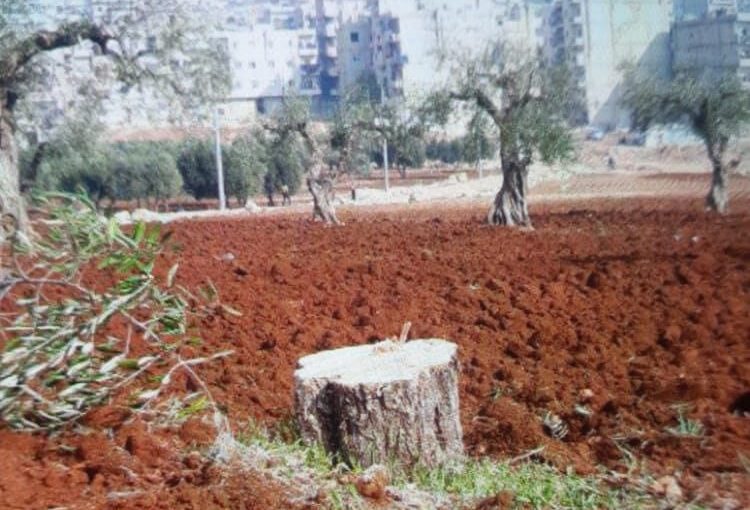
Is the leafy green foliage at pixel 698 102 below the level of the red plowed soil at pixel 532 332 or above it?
above

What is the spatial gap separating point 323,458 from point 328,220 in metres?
9.67

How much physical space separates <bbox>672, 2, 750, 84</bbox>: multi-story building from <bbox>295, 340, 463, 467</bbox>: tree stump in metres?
7.95

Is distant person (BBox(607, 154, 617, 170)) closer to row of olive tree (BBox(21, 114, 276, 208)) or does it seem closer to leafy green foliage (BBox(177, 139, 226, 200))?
row of olive tree (BBox(21, 114, 276, 208))

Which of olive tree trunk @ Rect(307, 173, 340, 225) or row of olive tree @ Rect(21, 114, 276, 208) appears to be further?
row of olive tree @ Rect(21, 114, 276, 208)

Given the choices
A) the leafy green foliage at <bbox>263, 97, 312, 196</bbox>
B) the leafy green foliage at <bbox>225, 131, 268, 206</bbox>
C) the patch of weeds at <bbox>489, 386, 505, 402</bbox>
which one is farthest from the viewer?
the leafy green foliage at <bbox>225, 131, 268, 206</bbox>

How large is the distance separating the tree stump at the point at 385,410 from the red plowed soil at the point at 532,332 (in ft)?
1.05

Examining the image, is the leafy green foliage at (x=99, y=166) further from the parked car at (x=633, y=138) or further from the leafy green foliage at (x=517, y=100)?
the parked car at (x=633, y=138)

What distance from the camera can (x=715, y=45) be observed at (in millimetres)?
10352

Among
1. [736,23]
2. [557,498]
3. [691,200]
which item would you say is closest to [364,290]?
[557,498]

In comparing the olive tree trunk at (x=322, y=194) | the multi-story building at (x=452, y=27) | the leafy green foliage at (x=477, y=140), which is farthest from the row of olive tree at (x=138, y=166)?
the leafy green foliage at (x=477, y=140)

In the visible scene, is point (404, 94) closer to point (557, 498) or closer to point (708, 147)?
point (708, 147)

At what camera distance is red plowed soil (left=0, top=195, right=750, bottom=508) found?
297cm

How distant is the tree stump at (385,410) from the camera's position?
2.95m

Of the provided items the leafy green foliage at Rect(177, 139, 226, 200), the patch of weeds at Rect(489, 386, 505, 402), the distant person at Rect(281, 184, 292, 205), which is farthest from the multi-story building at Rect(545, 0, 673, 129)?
the leafy green foliage at Rect(177, 139, 226, 200)
